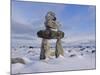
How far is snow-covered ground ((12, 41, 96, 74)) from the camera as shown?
2.40 m

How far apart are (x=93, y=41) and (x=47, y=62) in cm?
70

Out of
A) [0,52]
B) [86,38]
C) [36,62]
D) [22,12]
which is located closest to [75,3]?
[86,38]

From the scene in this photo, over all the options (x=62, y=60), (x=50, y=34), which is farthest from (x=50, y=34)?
(x=62, y=60)

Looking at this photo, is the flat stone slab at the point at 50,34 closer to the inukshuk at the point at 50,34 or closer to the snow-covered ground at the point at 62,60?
the inukshuk at the point at 50,34

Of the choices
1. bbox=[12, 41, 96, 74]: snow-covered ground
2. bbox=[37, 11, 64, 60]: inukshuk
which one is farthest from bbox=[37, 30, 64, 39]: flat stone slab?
bbox=[12, 41, 96, 74]: snow-covered ground

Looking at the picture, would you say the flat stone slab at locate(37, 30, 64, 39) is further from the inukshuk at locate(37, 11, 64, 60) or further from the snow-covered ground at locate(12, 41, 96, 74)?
the snow-covered ground at locate(12, 41, 96, 74)

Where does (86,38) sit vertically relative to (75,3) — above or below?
below

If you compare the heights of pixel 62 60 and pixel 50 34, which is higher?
pixel 50 34

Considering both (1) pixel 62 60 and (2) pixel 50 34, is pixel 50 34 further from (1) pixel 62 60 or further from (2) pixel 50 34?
(1) pixel 62 60

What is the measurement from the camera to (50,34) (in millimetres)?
2539

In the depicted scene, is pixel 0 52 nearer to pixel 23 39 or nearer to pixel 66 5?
pixel 23 39

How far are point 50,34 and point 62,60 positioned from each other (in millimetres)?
357

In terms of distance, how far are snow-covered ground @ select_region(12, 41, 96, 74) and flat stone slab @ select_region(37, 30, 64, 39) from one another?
0.15 meters
